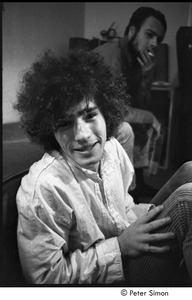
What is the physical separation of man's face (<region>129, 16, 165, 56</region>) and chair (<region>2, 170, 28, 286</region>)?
0.35 meters

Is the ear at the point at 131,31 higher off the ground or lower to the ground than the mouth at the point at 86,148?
higher

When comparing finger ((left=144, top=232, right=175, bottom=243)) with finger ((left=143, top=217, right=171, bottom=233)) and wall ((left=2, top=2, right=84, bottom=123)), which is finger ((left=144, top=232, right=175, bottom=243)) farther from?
wall ((left=2, top=2, right=84, bottom=123))

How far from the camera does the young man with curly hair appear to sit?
0.61m

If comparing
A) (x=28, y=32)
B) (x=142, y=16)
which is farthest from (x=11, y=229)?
(x=142, y=16)

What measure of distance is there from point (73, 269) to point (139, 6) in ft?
1.79

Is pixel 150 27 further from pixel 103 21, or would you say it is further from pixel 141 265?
pixel 141 265

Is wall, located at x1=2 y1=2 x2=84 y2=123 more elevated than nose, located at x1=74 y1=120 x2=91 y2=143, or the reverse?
wall, located at x1=2 y1=2 x2=84 y2=123

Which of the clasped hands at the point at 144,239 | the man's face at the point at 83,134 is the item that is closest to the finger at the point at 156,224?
the clasped hands at the point at 144,239

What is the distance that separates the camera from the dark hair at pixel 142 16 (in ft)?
2.18

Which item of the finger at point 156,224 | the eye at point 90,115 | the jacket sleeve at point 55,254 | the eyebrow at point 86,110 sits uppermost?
the eyebrow at point 86,110

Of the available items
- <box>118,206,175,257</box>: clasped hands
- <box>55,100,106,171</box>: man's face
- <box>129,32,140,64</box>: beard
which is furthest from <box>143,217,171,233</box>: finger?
<box>129,32,140,64</box>: beard

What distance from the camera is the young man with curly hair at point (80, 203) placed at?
610 millimetres

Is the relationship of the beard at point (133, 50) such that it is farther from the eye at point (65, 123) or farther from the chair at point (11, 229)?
the chair at point (11, 229)

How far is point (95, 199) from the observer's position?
654mm
